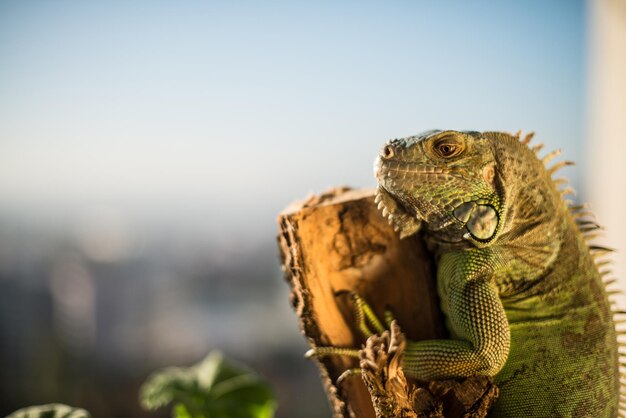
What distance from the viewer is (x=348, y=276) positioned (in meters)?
1.88

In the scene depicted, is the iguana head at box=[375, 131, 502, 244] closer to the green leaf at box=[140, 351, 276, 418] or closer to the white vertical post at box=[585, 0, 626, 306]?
the green leaf at box=[140, 351, 276, 418]

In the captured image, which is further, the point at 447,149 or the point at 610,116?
the point at 610,116

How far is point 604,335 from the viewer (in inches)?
72.4

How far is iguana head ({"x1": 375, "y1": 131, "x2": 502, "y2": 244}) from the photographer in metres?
1.64

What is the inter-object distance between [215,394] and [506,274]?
1283 mm

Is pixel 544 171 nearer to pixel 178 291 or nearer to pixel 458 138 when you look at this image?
pixel 458 138

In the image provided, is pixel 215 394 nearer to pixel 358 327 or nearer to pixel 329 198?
pixel 358 327

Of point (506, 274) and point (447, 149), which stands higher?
point (447, 149)

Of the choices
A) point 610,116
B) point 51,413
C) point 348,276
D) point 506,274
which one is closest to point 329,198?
point 348,276

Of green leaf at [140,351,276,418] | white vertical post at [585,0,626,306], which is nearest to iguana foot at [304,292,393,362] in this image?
green leaf at [140,351,276,418]

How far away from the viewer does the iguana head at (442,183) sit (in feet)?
5.38


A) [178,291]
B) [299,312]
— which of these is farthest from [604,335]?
[178,291]

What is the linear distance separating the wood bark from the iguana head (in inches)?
7.1

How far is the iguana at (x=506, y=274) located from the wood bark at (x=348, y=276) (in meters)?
0.06
